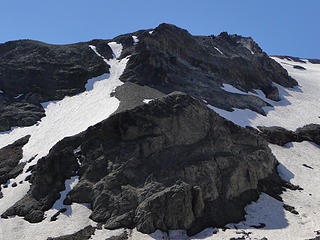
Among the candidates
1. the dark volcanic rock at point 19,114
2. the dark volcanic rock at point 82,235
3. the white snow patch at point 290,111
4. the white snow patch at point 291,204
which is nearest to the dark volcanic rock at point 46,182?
the dark volcanic rock at point 82,235

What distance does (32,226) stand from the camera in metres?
25.9

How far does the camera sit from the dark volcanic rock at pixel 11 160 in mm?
32456

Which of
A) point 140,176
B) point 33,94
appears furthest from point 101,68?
point 140,176

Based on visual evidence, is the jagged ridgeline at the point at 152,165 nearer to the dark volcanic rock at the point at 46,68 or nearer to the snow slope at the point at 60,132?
the snow slope at the point at 60,132

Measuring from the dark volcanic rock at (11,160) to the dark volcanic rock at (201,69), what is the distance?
59.8 ft

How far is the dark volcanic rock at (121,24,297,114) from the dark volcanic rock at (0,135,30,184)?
59.8ft

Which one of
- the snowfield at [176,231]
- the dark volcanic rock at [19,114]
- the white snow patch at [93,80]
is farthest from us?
the white snow patch at [93,80]

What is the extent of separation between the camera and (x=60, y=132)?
3747cm

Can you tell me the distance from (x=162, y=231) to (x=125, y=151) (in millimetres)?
7976

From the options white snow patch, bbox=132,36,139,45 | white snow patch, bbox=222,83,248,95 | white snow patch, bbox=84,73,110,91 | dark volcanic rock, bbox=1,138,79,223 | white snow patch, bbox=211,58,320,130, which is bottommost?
dark volcanic rock, bbox=1,138,79,223

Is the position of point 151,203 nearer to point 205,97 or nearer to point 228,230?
point 228,230

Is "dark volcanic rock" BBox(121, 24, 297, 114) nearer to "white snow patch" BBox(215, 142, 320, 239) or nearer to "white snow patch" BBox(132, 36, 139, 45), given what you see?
"white snow patch" BBox(132, 36, 139, 45)

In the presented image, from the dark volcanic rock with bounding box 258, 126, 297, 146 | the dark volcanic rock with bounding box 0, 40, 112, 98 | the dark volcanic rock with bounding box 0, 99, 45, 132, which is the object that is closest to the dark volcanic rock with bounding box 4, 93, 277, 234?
the dark volcanic rock with bounding box 258, 126, 297, 146

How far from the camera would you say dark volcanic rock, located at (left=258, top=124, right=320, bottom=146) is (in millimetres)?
44844
